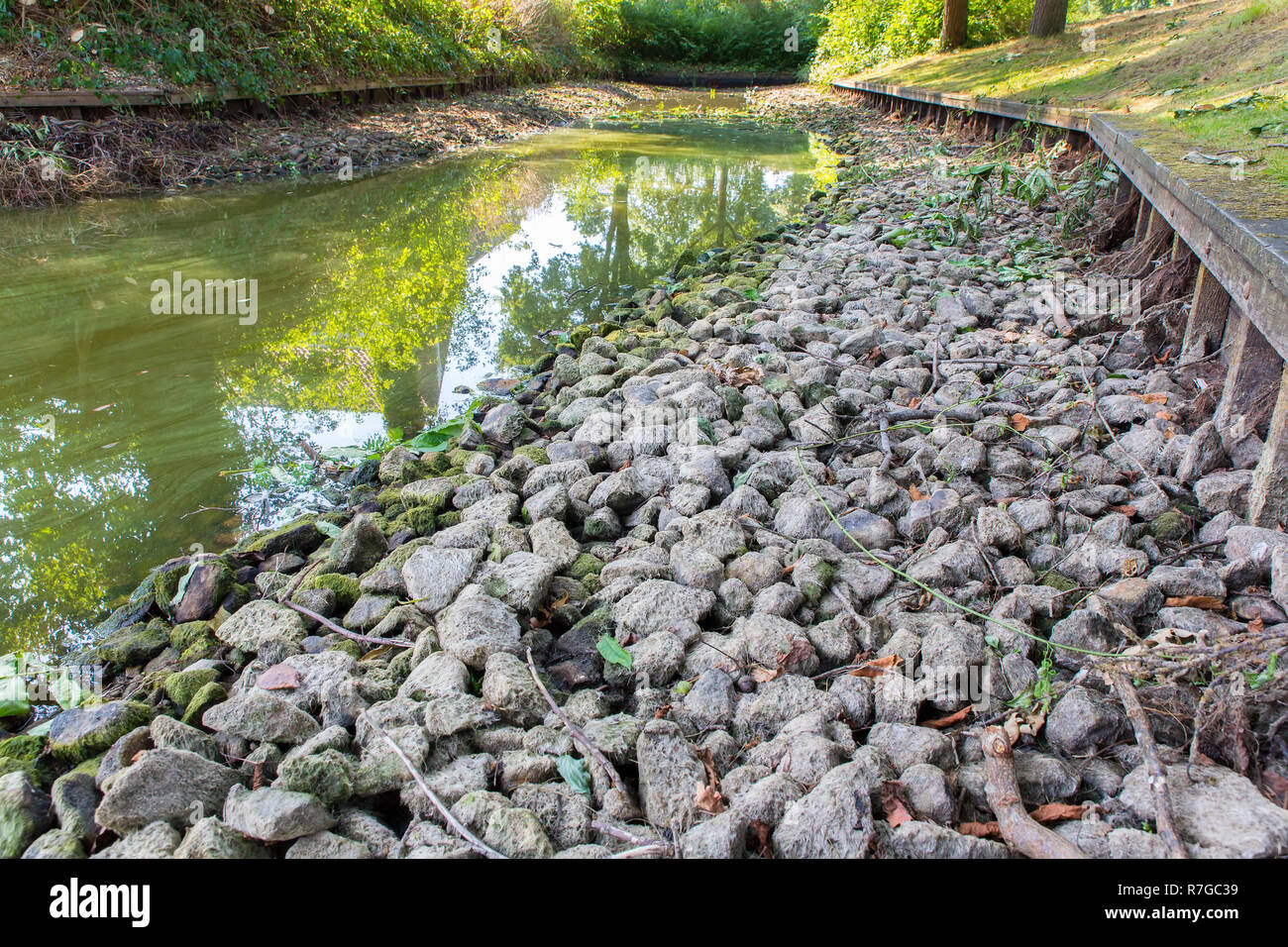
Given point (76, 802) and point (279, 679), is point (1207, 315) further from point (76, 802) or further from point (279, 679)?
point (76, 802)

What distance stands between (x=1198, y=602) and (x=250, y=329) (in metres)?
4.30

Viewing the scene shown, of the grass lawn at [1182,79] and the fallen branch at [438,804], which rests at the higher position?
the grass lawn at [1182,79]

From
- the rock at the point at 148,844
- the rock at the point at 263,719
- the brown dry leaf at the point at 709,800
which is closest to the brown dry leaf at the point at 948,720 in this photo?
the brown dry leaf at the point at 709,800

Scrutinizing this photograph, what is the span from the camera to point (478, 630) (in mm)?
1833

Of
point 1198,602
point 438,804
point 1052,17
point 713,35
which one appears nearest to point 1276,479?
point 1198,602

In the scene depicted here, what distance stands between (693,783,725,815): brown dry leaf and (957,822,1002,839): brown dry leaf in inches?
15.5

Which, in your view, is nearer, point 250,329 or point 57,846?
point 57,846

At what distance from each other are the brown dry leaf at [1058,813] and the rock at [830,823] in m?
0.28

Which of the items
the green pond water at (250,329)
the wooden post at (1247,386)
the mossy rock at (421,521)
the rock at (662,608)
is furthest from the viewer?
the green pond water at (250,329)

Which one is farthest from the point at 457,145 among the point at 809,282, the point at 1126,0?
the point at 1126,0

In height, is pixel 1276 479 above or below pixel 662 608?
above

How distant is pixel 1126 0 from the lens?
15344 millimetres

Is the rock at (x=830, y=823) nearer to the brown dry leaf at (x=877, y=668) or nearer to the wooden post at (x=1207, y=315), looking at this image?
the brown dry leaf at (x=877, y=668)

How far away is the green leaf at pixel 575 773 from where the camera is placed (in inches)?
57.8
